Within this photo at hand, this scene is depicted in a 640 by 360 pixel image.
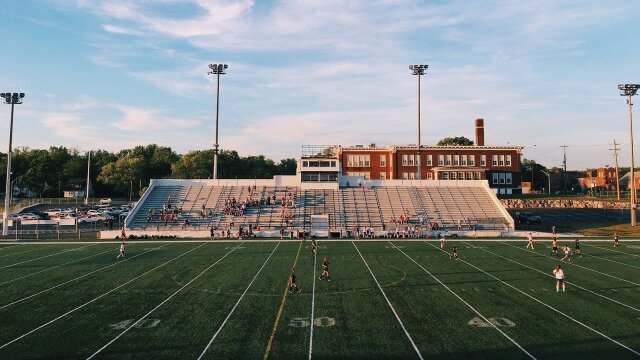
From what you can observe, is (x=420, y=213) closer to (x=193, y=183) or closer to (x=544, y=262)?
(x=544, y=262)

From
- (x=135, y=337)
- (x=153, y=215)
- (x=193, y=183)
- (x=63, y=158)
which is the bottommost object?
(x=135, y=337)

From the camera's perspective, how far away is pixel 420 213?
173 ft

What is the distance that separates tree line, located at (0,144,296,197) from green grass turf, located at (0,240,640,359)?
66.2 metres

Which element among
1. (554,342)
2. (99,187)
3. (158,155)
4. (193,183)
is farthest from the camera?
(158,155)

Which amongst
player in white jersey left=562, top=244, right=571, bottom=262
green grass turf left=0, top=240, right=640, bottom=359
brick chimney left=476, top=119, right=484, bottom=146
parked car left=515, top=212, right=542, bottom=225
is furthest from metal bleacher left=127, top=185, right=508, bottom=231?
brick chimney left=476, top=119, right=484, bottom=146

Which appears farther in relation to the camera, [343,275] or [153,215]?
[153,215]

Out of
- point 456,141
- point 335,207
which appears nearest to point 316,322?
point 335,207

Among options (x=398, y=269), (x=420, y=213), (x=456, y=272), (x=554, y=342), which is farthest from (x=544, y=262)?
(x=420, y=213)

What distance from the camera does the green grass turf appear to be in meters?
14.2

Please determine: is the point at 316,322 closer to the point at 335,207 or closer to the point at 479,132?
the point at 335,207

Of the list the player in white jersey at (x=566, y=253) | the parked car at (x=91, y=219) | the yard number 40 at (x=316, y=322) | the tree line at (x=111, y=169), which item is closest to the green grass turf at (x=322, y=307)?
the yard number 40 at (x=316, y=322)

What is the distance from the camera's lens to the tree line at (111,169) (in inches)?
3718

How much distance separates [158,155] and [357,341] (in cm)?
10624

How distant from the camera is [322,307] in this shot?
1886 cm
